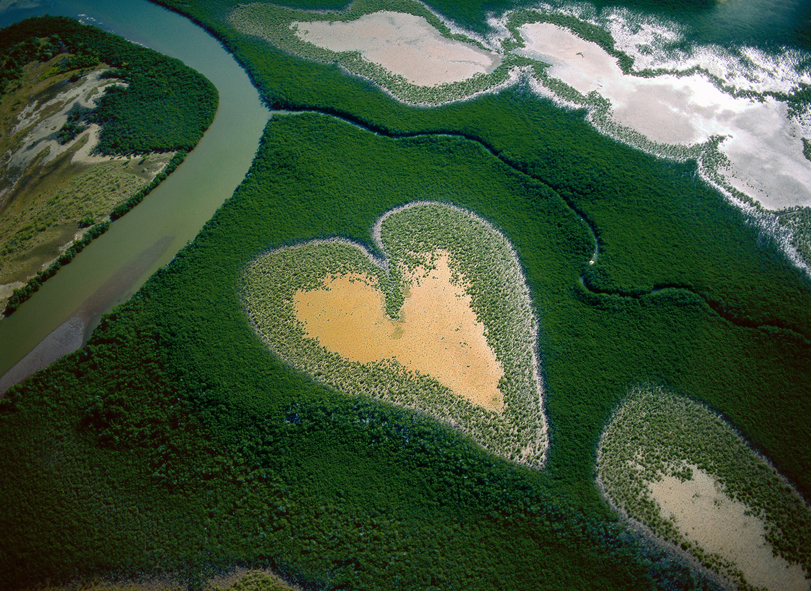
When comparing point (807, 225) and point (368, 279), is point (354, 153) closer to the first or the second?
point (368, 279)

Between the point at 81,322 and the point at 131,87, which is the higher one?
the point at 131,87

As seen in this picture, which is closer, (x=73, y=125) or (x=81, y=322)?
(x=81, y=322)

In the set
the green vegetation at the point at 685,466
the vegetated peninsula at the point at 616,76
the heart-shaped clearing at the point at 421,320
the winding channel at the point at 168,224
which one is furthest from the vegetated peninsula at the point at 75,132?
the green vegetation at the point at 685,466

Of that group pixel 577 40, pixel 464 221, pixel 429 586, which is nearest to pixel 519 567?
pixel 429 586

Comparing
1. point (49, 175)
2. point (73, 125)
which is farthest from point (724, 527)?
point (73, 125)

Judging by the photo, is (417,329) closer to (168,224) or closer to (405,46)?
(168,224)

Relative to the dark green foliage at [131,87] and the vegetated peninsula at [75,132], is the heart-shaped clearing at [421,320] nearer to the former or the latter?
the vegetated peninsula at [75,132]

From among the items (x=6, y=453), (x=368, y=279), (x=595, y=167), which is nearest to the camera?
(x=6, y=453)
